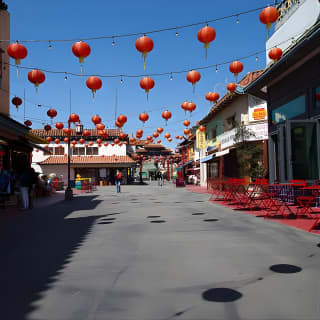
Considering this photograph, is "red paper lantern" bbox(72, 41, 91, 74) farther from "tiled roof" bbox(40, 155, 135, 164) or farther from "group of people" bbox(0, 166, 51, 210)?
"tiled roof" bbox(40, 155, 135, 164)

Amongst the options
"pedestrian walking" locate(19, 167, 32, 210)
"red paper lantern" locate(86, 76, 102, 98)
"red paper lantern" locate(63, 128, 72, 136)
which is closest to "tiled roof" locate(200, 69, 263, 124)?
"red paper lantern" locate(63, 128, 72, 136)

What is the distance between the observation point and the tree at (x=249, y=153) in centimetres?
1669

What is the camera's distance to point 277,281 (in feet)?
11.6

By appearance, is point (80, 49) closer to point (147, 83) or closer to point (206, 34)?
point (147, 83)

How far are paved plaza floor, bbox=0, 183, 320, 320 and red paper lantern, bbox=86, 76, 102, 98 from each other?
521 centimetres

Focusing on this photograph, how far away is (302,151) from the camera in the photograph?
1055cm

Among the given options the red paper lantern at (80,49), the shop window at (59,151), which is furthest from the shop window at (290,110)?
the shop window at (59,151)

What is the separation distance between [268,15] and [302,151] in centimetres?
488

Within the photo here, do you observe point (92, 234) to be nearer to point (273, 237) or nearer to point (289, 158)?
point (273, 237)

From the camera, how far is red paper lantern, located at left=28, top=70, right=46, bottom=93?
33.7 ft

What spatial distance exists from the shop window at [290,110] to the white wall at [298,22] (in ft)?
8.74

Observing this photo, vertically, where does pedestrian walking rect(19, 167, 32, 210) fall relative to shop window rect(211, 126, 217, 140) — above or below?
below

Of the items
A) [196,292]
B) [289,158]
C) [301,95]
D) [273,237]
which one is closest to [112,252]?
[196,292]

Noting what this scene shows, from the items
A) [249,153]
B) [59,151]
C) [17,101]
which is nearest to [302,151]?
[249,153]
